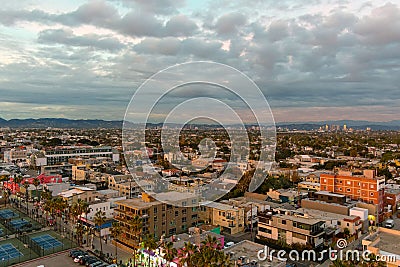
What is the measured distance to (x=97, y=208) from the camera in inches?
673

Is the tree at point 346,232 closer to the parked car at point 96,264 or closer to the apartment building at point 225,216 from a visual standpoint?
the apartment building at point 225,216

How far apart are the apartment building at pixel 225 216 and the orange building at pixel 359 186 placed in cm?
786

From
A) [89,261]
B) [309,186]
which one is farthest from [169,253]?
[309,186]

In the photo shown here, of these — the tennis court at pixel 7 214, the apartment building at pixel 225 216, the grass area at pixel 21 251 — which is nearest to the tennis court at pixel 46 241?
the grass area at pixel 21 251

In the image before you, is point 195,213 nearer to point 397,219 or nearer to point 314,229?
point 314,229

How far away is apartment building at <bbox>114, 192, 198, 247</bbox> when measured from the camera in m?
13.6

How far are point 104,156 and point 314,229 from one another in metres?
29.8

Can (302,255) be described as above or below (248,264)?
below

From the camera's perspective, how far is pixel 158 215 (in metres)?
14.0

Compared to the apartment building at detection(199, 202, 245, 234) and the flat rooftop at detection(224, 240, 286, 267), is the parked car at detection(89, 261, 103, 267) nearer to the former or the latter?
the flat rooftop at detection(224, 240, 286, 267)

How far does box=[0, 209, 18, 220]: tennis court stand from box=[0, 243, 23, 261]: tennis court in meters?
4.35

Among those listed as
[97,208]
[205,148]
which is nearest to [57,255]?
[97,208]

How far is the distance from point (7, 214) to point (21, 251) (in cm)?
625

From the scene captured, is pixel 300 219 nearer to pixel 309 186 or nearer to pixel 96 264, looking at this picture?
pixel 96 264
